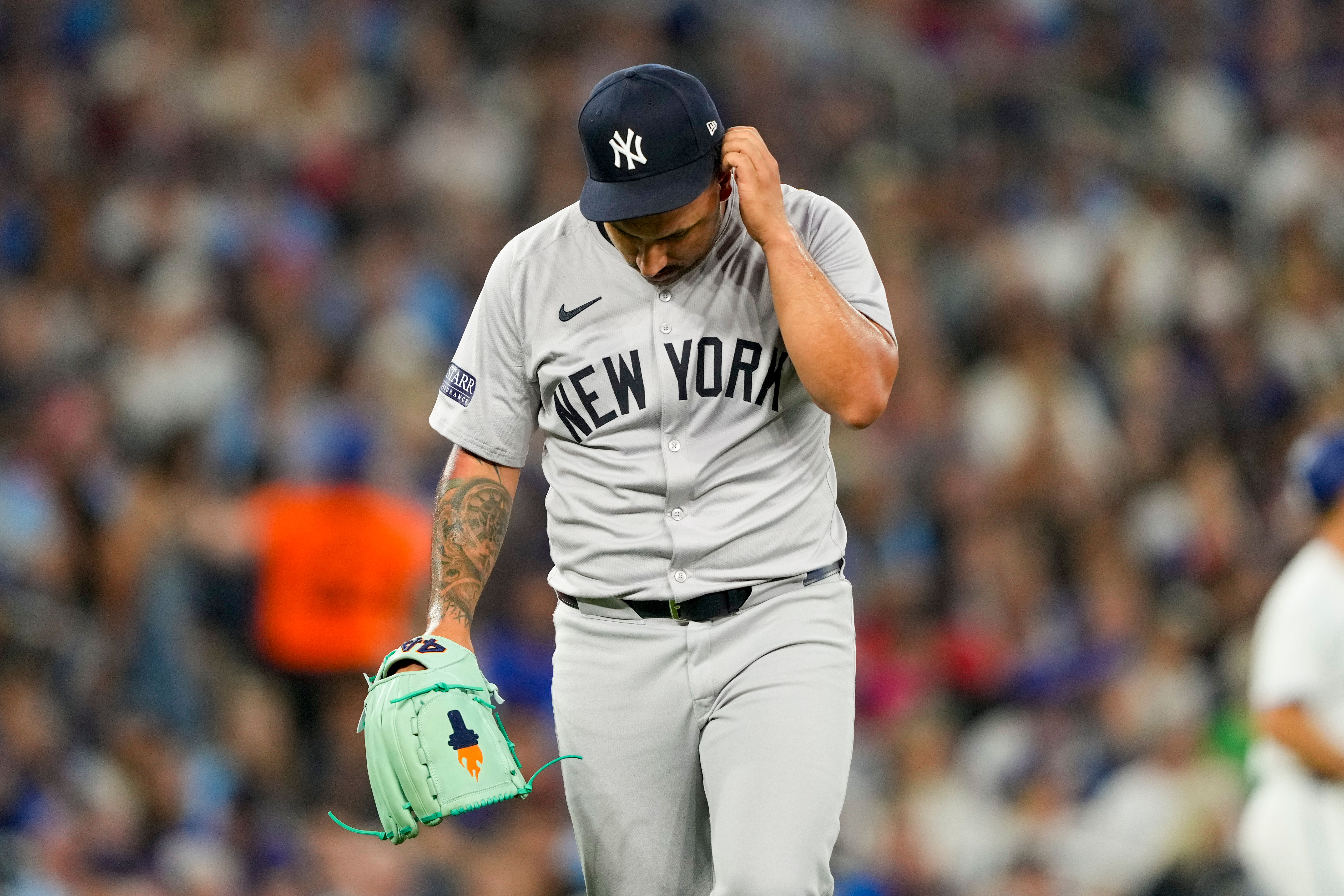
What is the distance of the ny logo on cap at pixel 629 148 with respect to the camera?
11.0ft

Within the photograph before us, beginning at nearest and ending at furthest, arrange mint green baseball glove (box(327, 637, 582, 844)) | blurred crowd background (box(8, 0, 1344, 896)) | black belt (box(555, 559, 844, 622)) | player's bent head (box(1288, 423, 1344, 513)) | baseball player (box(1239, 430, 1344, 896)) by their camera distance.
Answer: mint green baseball glove (box(327, 637, 582, 844)), black belt (box(555, 559, 844, 622)), baseball player (box(1239, 430, 1344, 896)), player's bent head (box(1288, 423, 1344, 513)), blurred crowd background (box(8, 0, 1344, 896))

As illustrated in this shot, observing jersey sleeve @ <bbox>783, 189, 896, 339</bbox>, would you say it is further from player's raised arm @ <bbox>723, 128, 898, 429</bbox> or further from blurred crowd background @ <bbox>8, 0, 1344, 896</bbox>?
blurred crowd background @ <bbox>8, 0, 1344, 896</bbox>

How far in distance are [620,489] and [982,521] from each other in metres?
5.41

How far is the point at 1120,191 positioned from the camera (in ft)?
35.3

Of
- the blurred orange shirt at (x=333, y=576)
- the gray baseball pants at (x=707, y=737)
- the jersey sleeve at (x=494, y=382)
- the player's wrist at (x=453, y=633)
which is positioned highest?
the jersey sleeve at (x=494, y=382)

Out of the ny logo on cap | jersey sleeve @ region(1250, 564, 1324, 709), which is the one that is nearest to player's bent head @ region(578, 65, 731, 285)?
the ny logo on cap

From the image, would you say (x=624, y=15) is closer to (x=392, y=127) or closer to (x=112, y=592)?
(x=392, y=127)

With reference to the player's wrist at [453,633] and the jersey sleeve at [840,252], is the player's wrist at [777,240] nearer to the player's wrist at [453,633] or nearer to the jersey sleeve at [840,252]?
the jersey sleeve at [840,252]

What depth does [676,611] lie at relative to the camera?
3512 millimetres

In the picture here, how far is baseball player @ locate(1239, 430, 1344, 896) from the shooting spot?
4.84m

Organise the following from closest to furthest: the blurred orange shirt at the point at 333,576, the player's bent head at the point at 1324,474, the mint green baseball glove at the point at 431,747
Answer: the mint green baseball glove at the point at 431,747, the player's bent head at the point at 1324,474, the blurred orange shirt at the point at 333,576

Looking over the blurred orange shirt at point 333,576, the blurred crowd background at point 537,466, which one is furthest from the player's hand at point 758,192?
the blurred orange shirt at point 333,576

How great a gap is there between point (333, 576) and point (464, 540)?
4390 millimetres

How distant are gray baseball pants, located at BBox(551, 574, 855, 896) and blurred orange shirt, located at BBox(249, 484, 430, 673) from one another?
14.1 ft
